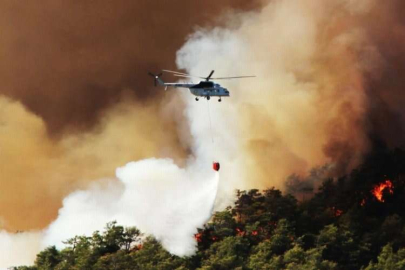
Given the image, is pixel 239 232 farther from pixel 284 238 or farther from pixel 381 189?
pixel 381 189

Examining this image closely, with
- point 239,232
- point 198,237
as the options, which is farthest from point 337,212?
point 198,237

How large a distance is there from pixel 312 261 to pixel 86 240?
20.1m

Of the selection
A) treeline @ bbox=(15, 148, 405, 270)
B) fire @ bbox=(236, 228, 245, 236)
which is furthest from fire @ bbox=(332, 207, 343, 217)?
fire @ bbox=(236, 228, 245, 236)

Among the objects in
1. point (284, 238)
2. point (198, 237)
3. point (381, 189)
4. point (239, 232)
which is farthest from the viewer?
point (381, 189)

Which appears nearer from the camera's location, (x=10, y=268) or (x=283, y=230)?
(x=283, y=230)

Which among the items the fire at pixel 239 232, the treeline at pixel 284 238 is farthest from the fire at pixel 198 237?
the fire at pixel 239 232

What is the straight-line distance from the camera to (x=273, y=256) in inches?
2378

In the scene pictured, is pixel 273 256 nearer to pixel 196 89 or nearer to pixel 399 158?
pixel 196 89

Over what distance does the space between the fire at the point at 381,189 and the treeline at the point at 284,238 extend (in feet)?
0.32

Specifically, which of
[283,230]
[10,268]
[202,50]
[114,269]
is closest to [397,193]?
[283,230]

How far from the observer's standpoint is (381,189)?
76.1 metres

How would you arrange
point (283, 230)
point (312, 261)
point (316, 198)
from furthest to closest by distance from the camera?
point (316, 198) < point (283, 230) < point (312, 261)

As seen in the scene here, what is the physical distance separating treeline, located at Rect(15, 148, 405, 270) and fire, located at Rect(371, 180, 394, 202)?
0.10 metres

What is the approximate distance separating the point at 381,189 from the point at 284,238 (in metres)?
17.2
